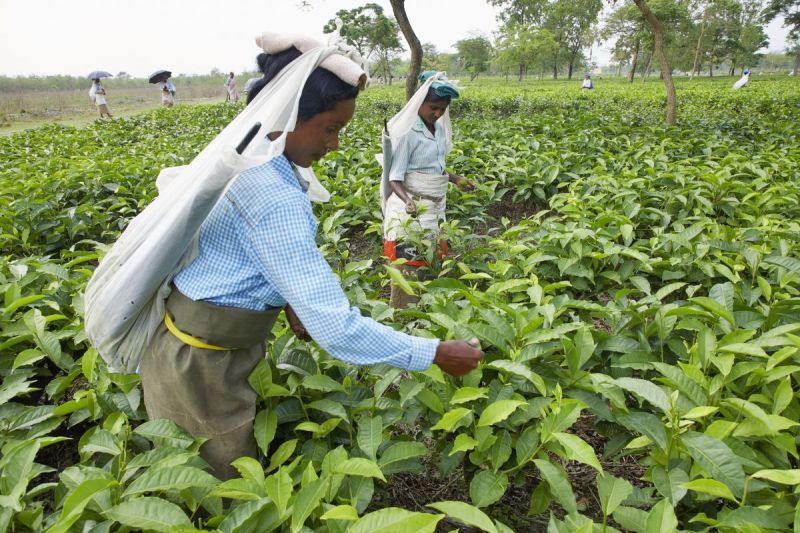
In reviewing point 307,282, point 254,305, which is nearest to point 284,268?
point 307,282

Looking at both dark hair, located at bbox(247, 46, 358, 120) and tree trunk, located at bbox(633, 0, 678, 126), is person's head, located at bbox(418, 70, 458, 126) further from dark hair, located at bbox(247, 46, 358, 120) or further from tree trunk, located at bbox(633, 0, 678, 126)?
tree trunk, located at bbox(633, 0, 678, 126)

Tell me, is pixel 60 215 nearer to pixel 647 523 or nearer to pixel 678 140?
pixel 647 523

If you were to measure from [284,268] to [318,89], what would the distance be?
493 millimetres

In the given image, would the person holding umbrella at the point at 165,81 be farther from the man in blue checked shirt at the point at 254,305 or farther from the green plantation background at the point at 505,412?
the man in blue checked shirt at the point at 254,305

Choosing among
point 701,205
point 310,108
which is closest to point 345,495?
point 310,108

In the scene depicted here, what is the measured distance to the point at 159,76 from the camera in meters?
16.6

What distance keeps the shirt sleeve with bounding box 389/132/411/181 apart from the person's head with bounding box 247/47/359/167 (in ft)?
6.16

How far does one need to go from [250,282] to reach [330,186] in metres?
3.56

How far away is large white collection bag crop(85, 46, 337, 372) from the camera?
1206mm

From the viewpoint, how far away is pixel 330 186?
4762 millimetres

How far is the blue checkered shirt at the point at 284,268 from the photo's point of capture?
3.81 ft

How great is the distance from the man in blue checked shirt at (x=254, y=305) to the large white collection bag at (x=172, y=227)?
0.13ft

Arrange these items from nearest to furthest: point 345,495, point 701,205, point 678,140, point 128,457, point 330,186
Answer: point 345,495
point 128,457
point 701,205
point 330,186
point 678,140

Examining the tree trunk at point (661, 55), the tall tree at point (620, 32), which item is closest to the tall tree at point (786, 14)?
the tall tree at point (620, 32)
